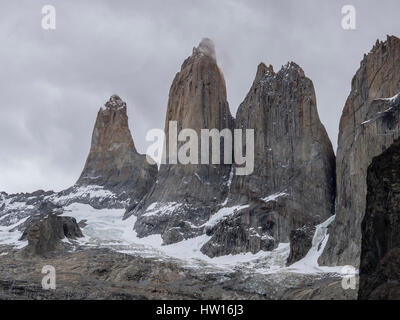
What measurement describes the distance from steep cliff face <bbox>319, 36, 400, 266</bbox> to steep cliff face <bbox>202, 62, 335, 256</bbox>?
19156 millimetres

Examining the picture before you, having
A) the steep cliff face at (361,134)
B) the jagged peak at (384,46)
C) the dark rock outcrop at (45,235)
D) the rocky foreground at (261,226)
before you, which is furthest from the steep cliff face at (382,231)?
the dark rock outcrop at (45,235)

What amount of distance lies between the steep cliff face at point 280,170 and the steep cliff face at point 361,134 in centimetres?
1916

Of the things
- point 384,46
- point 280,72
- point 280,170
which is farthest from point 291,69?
point 384,46

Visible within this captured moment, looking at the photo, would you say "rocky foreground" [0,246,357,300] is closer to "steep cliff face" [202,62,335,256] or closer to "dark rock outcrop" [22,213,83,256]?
"dark rock outcrop" [22,213,83,256]

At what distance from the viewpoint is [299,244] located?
145250mm

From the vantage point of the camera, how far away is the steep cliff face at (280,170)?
543 feet

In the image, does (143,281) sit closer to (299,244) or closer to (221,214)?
(299,244)

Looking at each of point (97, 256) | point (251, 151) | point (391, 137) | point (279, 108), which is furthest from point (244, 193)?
point (391, 137)

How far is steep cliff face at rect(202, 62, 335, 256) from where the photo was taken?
166 meters

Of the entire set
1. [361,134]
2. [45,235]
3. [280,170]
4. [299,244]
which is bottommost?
[299,244]

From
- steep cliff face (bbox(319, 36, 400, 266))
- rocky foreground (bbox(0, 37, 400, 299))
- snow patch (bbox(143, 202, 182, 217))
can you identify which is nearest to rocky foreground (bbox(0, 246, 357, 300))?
rocky foreground (bbox(0, 37, 400, 299))

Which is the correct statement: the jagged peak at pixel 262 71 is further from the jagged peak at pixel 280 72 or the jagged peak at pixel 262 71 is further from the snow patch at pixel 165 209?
the snow patch at pixel 165 209

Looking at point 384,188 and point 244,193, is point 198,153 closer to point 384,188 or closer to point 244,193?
point 244,193

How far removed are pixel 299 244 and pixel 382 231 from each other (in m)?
100
